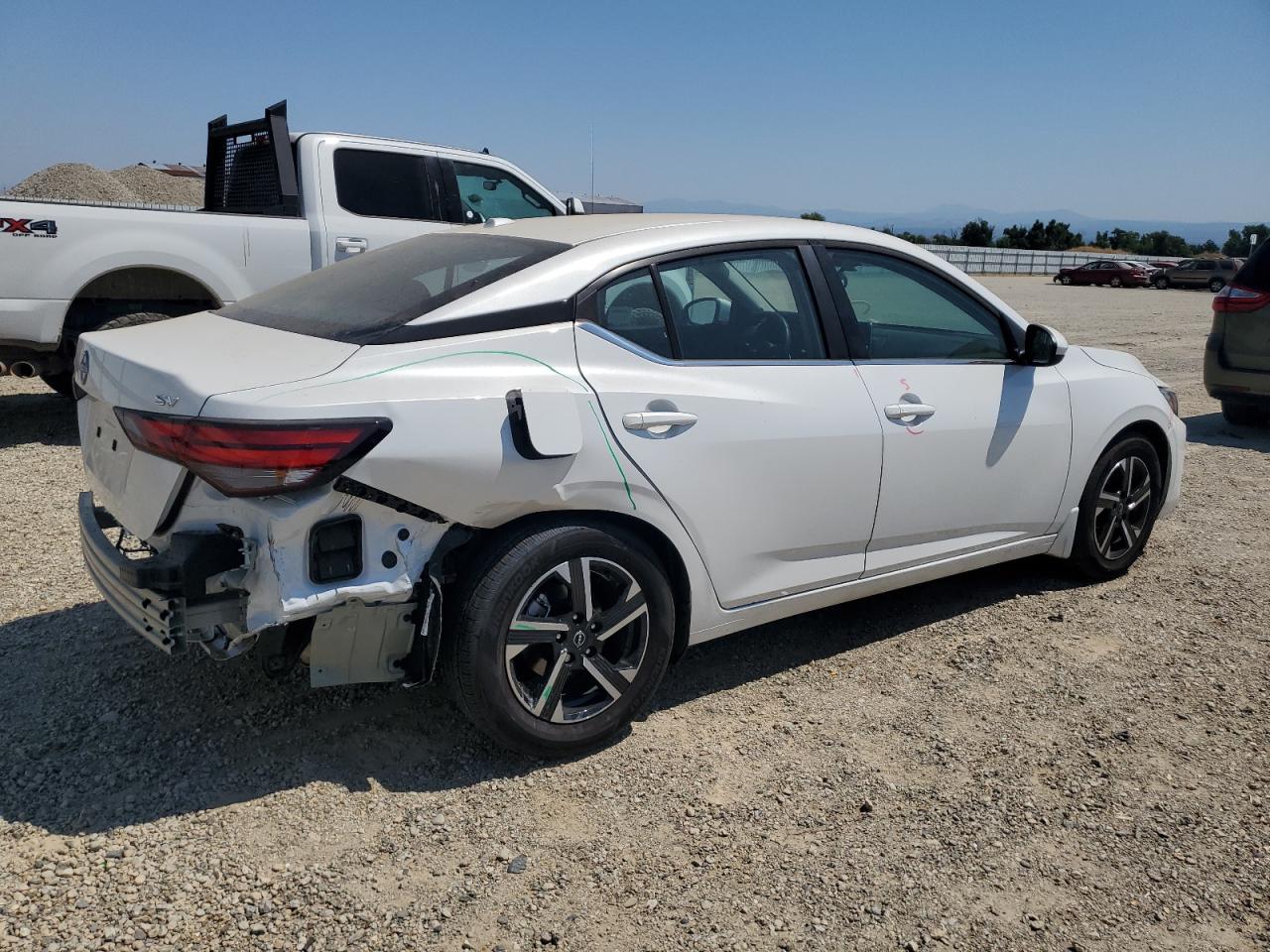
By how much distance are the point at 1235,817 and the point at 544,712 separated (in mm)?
2085

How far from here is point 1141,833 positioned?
122 inches

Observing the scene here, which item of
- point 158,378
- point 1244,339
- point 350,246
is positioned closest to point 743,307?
point 158,378

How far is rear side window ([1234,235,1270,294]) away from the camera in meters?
8.80

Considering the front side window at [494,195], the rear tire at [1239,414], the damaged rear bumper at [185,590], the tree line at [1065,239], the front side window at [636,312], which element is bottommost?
the rear tire at [1239,414]

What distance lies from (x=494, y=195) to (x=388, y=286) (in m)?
5.28

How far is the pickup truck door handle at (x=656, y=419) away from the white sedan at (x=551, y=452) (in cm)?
2

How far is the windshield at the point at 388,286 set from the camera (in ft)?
10.6

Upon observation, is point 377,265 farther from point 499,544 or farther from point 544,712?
point 544,712

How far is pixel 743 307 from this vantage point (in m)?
3.75

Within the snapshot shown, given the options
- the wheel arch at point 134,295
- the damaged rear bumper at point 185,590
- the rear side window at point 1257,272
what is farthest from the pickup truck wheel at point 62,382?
the rear side window at point 1257,272

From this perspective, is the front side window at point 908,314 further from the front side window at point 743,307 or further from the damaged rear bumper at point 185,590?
the damaged rear bumper at point 185,590

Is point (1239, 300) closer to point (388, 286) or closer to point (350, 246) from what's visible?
point (350, 246)

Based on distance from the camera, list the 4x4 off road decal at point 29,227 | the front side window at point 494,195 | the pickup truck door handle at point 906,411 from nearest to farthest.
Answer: the pickup truck door handle at point 906,411, the 4x4 off road decal at point 29,227, the front side window at point 494,195

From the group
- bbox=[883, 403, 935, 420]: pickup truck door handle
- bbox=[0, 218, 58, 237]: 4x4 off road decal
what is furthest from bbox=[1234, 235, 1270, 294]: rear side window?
bbox=[0, 218, 58, 237]: 4x4 off road decal
